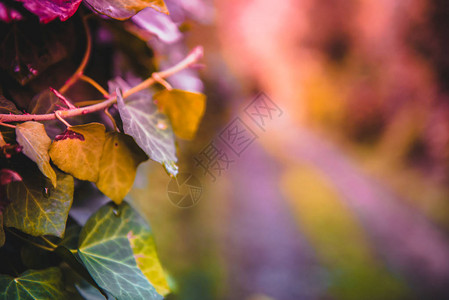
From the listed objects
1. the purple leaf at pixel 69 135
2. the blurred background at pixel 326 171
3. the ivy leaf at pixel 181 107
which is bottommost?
the purple leaf at pixel 69 135

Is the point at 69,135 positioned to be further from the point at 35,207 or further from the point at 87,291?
the point at 87,291

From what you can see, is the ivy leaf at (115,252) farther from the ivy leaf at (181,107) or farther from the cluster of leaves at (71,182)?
the ivy leaf at (181,107)

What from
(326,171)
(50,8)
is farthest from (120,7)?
(326,171)

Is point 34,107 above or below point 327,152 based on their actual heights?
below

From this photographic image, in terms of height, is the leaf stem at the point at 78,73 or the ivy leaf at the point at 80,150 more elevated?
the leaf stem at the point at 78,73

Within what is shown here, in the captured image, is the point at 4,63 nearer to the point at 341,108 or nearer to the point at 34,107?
the point at 34,107

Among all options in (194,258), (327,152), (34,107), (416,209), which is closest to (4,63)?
(34,107)

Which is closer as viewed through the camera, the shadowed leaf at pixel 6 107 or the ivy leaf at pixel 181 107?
the shadowed leaf at pixel 6 107

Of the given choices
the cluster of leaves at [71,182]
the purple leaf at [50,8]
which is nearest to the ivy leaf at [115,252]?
the cluster of leaves at [71,182]
